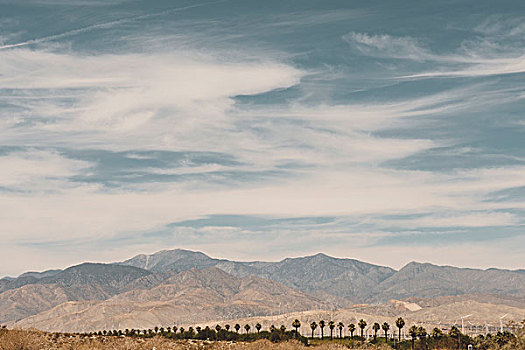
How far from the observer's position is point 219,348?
91125mm

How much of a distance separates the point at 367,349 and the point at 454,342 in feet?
156

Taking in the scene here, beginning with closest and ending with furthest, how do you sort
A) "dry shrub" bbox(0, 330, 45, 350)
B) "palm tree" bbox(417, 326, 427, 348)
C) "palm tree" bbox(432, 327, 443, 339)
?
"dry shrub" bbox(0, 330, 45, 350) < "palm tree" bbox(417, 326, 427, 348) < "palm tree" bbox(432, 327, 443, 339)

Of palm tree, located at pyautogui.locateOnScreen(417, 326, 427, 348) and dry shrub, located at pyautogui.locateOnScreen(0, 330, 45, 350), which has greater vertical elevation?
dry shrub, located at pyautogui.locateOnScreen(0, 330, 45, 350)

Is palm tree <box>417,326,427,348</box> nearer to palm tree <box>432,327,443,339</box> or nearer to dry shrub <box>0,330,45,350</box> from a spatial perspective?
palm tree <box>432,327,443,339</box>

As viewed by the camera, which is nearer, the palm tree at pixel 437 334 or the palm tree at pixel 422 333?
the palm tree at pixel 422 333

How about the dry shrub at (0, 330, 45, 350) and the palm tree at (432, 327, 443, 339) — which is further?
the palm tree at (432, 327, 443, 339)

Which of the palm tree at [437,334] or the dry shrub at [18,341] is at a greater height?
the dry shrub at [18,341]

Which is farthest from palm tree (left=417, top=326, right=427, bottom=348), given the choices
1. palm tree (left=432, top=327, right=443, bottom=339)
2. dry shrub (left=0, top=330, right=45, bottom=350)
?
dry shrub (left=0, top=330, right=45, bottom=350)

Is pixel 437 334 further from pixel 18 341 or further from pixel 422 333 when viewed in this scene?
pixel 18 341

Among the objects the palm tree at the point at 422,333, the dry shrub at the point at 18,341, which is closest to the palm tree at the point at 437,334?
the palm tree at the point at 422,333

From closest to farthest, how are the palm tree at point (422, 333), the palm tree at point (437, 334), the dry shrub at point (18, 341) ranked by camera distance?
the dry shrub at point (18, 341)
the palm tree at point (422, 333)
the palm tree at point (437, 334)

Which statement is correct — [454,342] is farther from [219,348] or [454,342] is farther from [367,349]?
[219,348]

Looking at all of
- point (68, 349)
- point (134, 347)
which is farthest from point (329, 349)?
point (68, 349)

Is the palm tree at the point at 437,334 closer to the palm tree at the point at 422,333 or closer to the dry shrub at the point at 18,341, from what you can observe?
the palm tree at the point at 422,333
